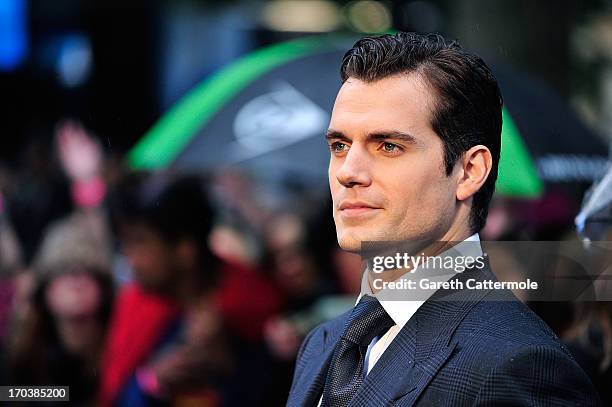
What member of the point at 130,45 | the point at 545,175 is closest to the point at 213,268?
the point at 545,175

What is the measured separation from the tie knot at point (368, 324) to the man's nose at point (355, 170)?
289mm

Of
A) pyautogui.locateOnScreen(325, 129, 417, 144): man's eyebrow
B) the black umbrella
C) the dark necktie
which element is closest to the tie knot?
the dark necktie

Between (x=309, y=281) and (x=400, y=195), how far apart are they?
3706 millimetres

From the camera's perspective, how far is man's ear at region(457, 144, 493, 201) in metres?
2.39

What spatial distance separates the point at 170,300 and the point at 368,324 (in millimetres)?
2862

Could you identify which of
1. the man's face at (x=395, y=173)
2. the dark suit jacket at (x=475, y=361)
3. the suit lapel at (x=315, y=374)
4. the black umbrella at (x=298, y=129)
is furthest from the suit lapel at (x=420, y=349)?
the black umbrella at (x=298, y=129)

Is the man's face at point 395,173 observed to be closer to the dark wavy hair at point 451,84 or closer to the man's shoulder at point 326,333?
the dark wavy hair at point 451,84

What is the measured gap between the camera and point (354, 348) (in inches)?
96.8

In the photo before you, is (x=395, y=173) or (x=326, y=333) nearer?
(x=395, y=173)

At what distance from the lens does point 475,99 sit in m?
2.40

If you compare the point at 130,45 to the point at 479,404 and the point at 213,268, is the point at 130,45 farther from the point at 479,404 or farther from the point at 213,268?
the point at 479,404

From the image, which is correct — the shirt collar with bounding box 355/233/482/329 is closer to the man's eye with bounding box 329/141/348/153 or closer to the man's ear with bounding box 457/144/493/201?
the man's ear with bounding box 457/144/493/201

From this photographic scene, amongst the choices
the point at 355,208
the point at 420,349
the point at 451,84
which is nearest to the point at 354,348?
the point at 420,349

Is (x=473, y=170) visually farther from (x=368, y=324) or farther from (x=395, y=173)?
(x=368, y=324)
